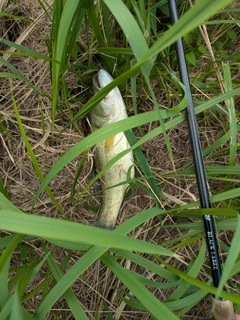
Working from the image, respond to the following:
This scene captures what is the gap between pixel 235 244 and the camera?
0.79 metres

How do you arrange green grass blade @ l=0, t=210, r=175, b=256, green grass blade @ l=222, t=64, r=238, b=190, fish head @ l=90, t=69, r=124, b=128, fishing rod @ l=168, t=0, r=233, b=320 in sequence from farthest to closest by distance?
fish head @ l=90, t=69, r=124, b=128 < green grass blade @ l=222, t=64, r=238, b=190 < fishing rod @ l=168, t=0, r=233, b=320 < green grass blade @ l=0, t=210, r=175, b=256

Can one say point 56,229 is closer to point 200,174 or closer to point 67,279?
point 67,279

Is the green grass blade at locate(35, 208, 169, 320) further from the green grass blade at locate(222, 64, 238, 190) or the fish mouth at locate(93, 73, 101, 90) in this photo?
the fish mouth at locate(93, 73, 101, 90)

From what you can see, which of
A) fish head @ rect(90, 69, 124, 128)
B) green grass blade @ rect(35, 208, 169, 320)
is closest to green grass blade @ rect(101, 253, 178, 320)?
green grass blade @ rect(35, 208, 169, 320)

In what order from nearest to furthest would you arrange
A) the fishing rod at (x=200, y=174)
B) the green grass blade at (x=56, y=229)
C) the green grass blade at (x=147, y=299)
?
the green grass blade at (x=56, y=229)
the green grass blade at (x=147, y=299)
the fishing rod at (x=200, y=174)

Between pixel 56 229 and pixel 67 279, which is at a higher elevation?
pixel 56 229

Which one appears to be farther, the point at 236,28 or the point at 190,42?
the point at 236,28

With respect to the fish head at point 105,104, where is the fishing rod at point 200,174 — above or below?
below

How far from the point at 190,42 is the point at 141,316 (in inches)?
45.3

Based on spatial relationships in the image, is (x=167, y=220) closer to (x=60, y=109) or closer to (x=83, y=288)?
(x=83, y=288)

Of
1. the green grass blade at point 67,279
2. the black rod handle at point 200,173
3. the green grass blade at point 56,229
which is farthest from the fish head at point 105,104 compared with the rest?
the green grass blade at point 56,229

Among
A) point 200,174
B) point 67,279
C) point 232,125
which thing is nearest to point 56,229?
point 67,279

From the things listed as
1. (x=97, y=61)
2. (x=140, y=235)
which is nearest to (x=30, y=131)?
(x=97, y=61)

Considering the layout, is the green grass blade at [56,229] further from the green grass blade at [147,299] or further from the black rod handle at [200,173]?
the black rod handle at [200,173]
